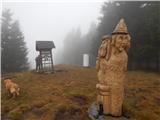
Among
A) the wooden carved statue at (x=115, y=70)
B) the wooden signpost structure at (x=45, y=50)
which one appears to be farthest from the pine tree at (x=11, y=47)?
the wooden carved statue at (x=115, y=70)

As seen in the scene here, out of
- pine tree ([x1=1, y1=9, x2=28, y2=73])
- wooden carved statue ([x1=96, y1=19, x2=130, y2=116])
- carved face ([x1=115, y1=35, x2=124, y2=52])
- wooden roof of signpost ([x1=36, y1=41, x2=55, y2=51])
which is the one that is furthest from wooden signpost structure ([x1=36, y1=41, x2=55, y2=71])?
carved face ([x1=115, y1=35, x2=124, y2=52])

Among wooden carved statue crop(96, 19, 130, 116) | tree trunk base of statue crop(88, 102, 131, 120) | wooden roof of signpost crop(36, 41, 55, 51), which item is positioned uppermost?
wooden roof of signpost crop(36, 41, 55, 51)

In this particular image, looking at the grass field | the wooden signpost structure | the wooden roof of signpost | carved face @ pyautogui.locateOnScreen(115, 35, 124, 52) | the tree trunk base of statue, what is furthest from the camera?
the wooden signpost structure

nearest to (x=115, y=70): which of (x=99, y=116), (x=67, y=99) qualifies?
(x=99, y=116)

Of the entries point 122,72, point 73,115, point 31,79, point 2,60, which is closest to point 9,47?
point 2,60

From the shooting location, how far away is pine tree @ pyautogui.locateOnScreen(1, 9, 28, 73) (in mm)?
27578

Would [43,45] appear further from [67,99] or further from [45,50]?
[67,99]

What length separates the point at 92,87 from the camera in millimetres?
15414

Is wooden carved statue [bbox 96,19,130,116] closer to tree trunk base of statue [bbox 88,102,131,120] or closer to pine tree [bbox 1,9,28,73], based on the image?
tree trunk base of statue [bbox 88,102,131,120]

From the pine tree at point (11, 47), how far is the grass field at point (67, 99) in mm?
9902

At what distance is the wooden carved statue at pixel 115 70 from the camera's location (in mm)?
9109

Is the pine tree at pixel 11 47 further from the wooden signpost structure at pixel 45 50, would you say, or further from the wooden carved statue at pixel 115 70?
the wooden carved statue at pixel 115 70

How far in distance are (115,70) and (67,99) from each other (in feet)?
14.4

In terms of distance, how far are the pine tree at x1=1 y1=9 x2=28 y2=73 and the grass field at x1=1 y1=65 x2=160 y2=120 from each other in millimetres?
9902
